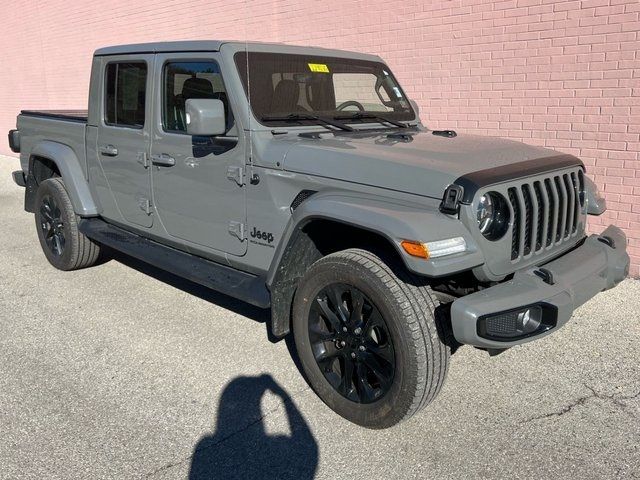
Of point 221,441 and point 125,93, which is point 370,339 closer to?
point 221,441

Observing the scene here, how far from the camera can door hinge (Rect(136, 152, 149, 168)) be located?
13.7 feet

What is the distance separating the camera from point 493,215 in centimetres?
279

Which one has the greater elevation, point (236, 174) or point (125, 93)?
point (125, 93)

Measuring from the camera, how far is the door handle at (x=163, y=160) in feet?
12.9

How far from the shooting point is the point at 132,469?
2664 mm

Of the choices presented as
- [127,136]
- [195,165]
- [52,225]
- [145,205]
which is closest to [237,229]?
[195,165]

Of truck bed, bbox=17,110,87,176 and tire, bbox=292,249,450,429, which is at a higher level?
truck bed, bbox=17,110,87,176

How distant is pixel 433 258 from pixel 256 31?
21.9 feet

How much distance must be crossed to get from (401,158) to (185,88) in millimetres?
1745

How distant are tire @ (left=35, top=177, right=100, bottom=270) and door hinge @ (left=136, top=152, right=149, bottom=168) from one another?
129 cm

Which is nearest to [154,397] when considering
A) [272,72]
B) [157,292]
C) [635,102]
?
[157,292]

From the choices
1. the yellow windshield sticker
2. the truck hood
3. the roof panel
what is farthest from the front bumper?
the roof panel

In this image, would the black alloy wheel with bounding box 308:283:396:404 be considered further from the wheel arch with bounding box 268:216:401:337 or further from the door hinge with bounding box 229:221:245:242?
the door hinge with bounding box 229:221:245:242

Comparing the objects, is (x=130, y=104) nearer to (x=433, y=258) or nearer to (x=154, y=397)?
(x=154, y=397)
